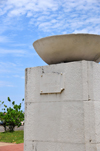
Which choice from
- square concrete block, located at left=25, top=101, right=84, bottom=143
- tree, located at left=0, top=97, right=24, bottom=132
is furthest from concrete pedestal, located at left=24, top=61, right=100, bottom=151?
tree, located at left=0, top=97, right=24, bottom=132

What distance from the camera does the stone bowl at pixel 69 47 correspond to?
3.97 m

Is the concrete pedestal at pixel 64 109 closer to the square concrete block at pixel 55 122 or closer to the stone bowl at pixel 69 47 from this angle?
the square concrete block at pixel 55 122

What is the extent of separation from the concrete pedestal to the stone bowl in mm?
305

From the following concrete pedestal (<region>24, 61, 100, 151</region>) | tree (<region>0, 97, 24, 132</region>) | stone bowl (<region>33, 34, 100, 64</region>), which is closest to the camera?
concrete pedestal (<region>24, 61, 100, 151</region>)

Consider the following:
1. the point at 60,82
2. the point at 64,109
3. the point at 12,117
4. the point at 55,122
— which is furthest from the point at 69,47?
the point at 12,117

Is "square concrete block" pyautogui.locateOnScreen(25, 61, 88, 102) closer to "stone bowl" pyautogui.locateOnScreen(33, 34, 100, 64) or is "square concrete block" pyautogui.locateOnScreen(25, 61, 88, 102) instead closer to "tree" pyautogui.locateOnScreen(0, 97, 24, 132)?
"stone bowl" pyautogui.locateOnScreen(33, 34, 100, 64)

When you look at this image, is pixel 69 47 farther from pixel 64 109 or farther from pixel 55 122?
pixel 55 122

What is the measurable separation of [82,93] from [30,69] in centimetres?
123

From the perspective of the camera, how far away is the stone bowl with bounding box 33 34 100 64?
13.0 feet

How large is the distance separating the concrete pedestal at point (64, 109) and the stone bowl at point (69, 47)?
1.00ft

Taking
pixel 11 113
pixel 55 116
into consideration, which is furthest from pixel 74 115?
pixel 11 113

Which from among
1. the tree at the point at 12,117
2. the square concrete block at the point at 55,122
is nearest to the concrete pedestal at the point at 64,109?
the square concrete block at the point at 55,122

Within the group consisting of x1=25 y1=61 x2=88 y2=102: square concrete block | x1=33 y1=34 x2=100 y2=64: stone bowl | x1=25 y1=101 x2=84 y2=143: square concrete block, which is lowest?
x1=25 y1=101 x2=84 y2=143: square concrete block

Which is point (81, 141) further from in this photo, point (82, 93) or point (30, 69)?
point (30, 69)
